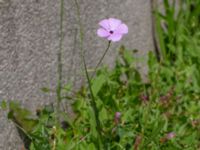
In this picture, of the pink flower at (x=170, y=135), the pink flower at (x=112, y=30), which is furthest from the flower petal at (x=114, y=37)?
the pink flower at (x=170, y=135)

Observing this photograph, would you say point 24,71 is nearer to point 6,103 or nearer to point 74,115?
point 6,103

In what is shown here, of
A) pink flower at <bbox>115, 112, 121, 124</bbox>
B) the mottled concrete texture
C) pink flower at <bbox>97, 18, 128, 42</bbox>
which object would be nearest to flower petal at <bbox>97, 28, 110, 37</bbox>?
pink flower at <bbox>97, 18, 128, 42</bbox>

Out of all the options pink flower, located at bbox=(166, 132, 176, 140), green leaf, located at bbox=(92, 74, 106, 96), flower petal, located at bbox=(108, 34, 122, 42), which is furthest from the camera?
green leaf, located at bbox=(92, 74, 106, 96)

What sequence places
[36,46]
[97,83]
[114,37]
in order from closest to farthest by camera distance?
[114,37], [36,46], [97,83]

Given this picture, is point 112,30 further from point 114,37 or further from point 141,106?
point 141,106

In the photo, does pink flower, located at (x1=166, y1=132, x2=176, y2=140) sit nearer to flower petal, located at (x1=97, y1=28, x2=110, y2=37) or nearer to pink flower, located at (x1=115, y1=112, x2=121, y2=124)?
pink flower, located at (x1=115, y1=112, x2=121, y2=124)

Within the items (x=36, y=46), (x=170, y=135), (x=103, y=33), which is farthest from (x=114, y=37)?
(x=170, y=135)

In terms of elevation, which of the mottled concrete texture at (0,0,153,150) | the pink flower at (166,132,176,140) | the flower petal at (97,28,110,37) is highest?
the flower petal at (97,28,110,37)

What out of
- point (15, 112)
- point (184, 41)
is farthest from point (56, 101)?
point (184, 41)
